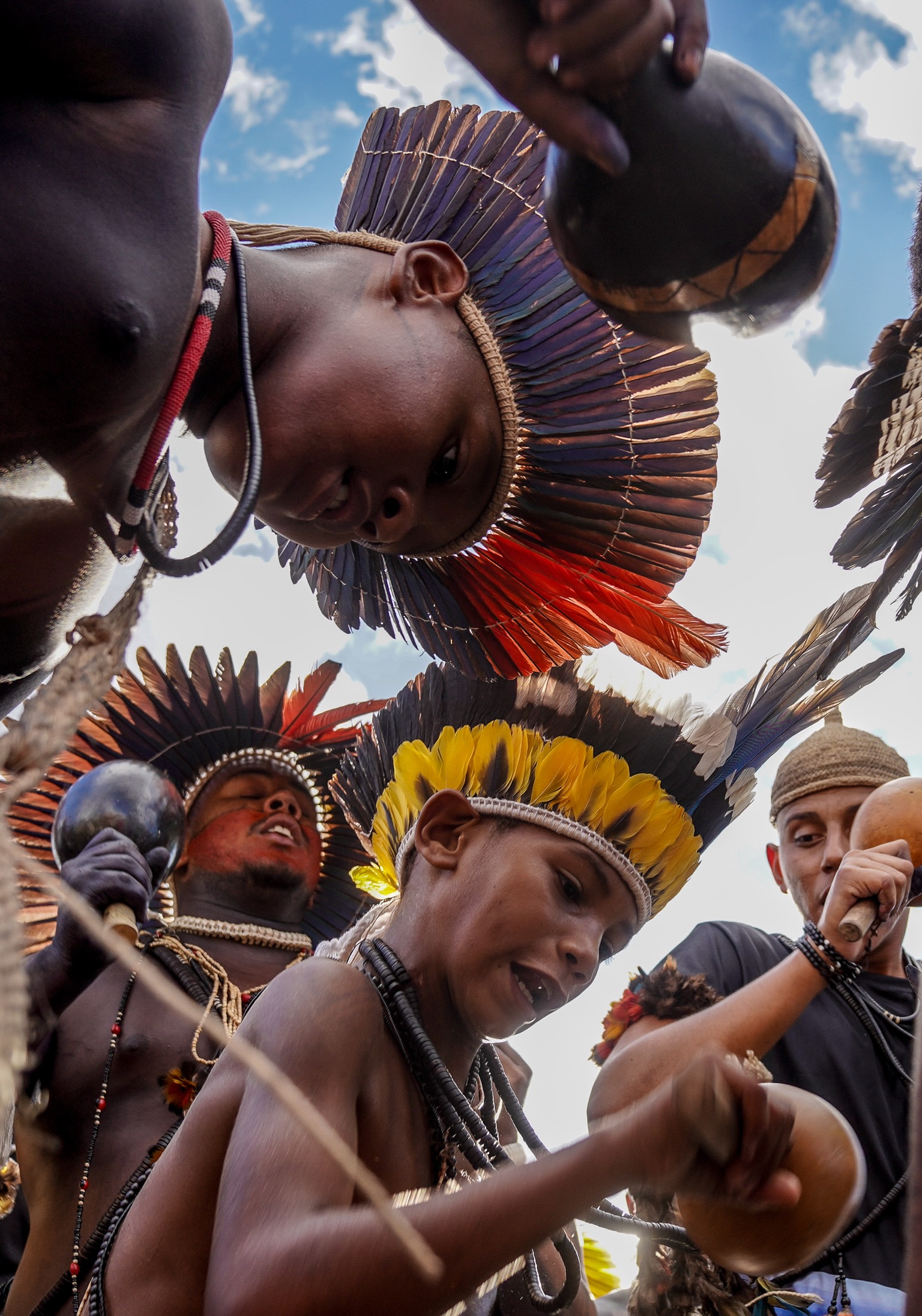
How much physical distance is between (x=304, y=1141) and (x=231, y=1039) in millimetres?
278

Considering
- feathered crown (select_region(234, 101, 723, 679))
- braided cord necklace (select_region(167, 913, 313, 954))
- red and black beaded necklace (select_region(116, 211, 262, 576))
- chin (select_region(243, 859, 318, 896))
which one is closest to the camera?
red and black beaded necklace (select_region(116, 211, 262, 576))

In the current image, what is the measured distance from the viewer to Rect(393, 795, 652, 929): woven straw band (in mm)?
2615

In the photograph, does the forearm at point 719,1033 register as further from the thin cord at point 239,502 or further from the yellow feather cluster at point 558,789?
the thin cord at point 239,502

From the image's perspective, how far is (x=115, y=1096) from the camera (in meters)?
2.92

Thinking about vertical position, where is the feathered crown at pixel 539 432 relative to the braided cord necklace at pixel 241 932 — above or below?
above

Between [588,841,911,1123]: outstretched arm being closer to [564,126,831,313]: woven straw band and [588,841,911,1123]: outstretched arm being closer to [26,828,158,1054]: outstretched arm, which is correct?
[26,828,158,1054]: outstretched arm

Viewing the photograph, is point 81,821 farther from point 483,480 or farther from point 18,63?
point 18,63

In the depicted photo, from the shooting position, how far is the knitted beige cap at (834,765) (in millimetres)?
3551

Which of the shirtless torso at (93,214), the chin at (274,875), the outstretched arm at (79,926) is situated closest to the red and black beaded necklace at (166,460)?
the shirtless torso at (93,214)

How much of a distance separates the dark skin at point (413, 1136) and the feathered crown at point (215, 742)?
1.65 metres

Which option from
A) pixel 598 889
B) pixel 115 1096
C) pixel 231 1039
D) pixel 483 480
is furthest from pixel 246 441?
pixel 115 1096

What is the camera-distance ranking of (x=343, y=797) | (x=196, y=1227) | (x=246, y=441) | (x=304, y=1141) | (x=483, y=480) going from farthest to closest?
(x=343, y=797)
(x=483, y=480)
(x=246, y=441)
(x=196, y=1227)
(x=304, y=1141)

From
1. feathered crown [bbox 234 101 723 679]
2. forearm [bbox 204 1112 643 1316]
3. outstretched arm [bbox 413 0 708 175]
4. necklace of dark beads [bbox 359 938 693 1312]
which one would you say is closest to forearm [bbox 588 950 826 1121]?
necklace of dark beads [bbox 359 938 693 1312]

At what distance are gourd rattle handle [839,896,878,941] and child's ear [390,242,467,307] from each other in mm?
1766
